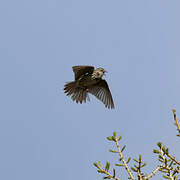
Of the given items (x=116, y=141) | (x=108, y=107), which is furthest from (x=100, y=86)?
(x=116, y=141)

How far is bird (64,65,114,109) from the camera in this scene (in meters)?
14.5

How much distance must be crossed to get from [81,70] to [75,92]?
1.15 metres

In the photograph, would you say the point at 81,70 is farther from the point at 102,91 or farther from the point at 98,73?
the point at 102,91

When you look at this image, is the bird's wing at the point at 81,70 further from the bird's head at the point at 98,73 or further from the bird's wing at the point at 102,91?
the bird's wing at the point at 102,91

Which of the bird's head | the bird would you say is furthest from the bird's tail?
the bird's head

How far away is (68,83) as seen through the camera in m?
14.8

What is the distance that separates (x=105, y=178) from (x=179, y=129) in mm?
937

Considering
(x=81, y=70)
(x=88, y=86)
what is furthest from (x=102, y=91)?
(x=81, y=70)

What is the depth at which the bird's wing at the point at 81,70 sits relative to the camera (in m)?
14.2

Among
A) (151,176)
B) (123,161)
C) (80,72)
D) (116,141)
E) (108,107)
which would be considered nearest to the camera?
(151,176)

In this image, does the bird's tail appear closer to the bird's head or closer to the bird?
the bird

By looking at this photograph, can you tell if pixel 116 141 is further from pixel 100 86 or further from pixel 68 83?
pixel 100 86

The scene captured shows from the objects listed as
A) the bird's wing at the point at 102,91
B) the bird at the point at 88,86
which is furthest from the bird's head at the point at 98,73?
the bird's wing at the point at 102,91

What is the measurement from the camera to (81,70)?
14328mm
